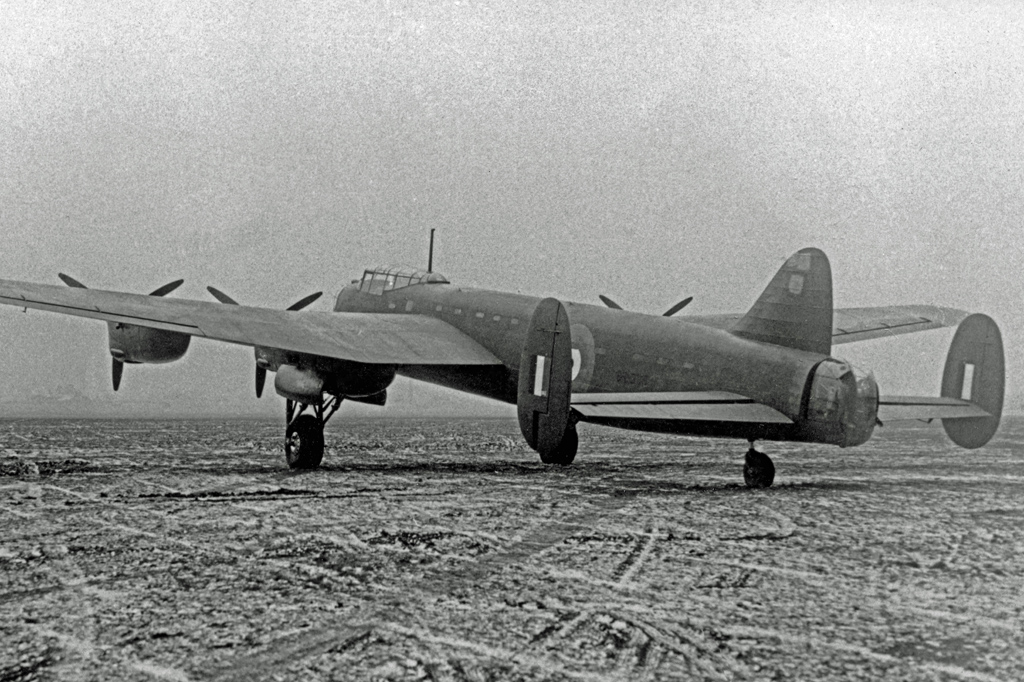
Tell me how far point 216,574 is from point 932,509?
9.18 meters

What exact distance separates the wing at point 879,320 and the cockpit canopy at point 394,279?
19.4ft

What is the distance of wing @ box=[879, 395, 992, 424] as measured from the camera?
50.7ft

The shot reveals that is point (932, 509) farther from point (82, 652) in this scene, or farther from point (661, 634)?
point (82, 652)

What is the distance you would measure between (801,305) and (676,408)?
103 inches

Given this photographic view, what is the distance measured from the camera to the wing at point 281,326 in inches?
642

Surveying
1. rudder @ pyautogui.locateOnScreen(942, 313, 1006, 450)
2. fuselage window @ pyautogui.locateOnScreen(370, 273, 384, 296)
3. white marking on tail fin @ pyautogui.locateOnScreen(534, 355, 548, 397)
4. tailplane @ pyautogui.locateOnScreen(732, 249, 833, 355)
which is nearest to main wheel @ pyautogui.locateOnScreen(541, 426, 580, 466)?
white marking on tail fin @ pyautogui.locateOnScreen(534, 355, 548, 397)

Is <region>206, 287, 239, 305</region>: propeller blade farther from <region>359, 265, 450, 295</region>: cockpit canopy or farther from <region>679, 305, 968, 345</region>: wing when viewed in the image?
<region>679, 305, 968, 345</region>: wing

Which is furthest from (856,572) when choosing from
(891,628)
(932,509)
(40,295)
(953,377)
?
(40,295)

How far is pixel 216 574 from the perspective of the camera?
743 centimetres

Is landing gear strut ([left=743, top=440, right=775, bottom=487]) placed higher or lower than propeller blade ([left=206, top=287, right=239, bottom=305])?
lower

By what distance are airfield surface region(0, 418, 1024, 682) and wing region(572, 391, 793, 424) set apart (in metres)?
1.14

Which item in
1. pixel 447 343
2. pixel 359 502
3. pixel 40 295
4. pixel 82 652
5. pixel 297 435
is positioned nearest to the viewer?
pixel 82 652

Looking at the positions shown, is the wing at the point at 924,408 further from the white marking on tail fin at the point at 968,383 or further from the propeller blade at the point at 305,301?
the propeller blade at the point at 305,301

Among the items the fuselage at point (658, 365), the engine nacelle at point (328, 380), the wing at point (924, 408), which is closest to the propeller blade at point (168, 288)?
the engine nacelle at point (328, 380)
